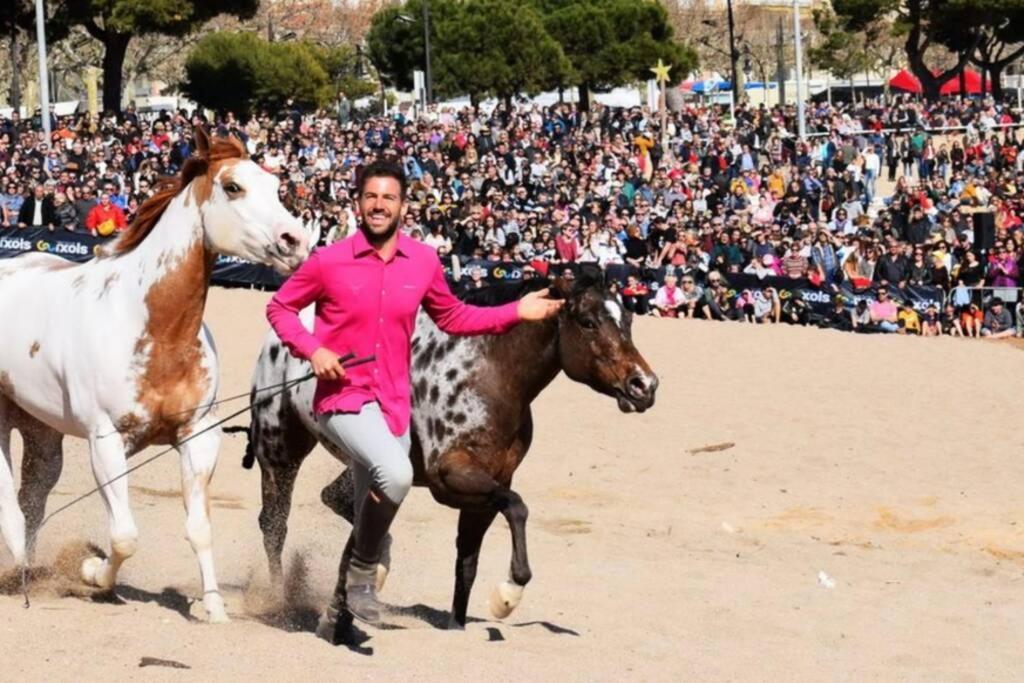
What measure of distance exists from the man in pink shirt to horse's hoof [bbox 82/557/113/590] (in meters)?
1.55

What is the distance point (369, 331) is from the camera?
6.67 meters

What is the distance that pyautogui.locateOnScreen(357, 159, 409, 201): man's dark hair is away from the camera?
6.61 meters

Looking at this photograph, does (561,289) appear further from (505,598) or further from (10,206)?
(10,206)

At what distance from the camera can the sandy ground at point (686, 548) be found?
273 inches

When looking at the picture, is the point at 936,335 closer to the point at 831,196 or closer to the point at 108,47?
the point at 831,196

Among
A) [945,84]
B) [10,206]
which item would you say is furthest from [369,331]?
[945,84]

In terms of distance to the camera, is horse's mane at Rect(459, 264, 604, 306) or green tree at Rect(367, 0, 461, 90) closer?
horse's mane at Rect(459, 264, 604, 306)

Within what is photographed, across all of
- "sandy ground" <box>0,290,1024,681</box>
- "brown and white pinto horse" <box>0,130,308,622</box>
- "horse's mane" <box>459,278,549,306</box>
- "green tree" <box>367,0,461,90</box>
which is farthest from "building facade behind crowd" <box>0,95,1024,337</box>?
"green tree" <box>367,0,461,90</box>

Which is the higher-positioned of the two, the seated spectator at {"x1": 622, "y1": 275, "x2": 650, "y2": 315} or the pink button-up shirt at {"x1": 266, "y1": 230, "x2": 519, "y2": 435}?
the pink button-up shirt at {"x1": 266, "y1": 230, "x2": 519, "y2": 435}

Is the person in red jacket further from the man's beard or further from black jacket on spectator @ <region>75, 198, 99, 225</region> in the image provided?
the man's beard

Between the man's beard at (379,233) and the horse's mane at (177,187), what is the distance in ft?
3.93

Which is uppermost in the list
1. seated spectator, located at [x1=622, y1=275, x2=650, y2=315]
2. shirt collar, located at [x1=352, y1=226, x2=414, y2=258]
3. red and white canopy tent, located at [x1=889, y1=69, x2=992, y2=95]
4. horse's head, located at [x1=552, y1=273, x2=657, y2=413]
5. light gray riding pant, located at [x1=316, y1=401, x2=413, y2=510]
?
red and white canopy tent, located at [x1=889, y1=69, x2=992, y2=95]

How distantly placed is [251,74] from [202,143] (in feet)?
186

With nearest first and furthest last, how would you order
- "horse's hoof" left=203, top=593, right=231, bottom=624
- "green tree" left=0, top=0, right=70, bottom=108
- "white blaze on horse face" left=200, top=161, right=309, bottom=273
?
"white blaze on horse face" left=200, top=161, right=309, bottom=273 < "horse's hoof" left=203, top=593, right=231, bottom=624 < "green tree" left=0, top=0, right=70, bottom=108
